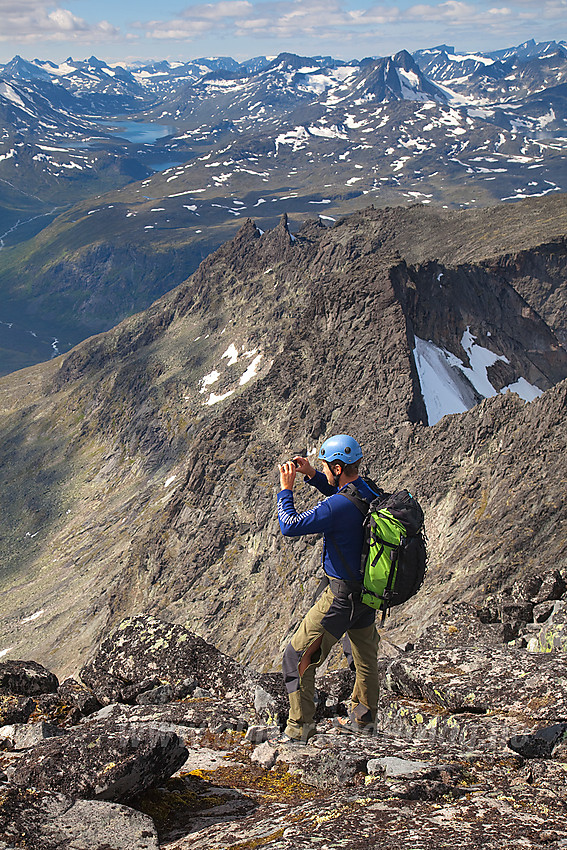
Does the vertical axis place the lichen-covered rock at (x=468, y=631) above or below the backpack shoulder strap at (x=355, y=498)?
below

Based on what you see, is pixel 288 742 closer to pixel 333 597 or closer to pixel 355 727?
pixel 355 727

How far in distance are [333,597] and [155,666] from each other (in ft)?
19.8

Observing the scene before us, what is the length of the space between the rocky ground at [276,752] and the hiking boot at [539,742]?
0.11 m

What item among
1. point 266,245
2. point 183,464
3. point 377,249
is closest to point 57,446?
point 183,464

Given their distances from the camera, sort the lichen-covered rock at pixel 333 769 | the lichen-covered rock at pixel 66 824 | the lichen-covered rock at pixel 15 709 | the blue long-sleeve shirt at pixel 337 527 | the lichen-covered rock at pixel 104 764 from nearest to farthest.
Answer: the lichen-covered rock at pixel 66 824 → the lichen-covered rock at pixel 104 764 → the lichen-covered rock at pixel 333 769 → the blue long-sleeve shirt at pixel 337 527 → the lichen-covered rock at pixel 15 709

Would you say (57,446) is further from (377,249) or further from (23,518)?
(377,249)

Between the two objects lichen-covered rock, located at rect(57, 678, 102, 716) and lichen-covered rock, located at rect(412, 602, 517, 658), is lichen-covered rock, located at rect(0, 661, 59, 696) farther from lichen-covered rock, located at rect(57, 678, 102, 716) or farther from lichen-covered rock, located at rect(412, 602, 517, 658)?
lichen-covered rock, located at rect(412, 602, 517, 658)

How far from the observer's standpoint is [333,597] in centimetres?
1084

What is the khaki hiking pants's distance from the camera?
35.1 feet

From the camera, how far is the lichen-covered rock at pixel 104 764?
8.22 metres

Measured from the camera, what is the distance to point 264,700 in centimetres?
1230

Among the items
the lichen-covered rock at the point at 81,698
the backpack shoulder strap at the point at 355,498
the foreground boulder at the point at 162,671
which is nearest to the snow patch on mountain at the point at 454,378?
the foreground boulder at the point at 162,671

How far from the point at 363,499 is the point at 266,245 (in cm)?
13315

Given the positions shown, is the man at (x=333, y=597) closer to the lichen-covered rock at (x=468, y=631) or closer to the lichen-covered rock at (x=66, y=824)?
the lichen-covered rock at (x=66, y=824)
